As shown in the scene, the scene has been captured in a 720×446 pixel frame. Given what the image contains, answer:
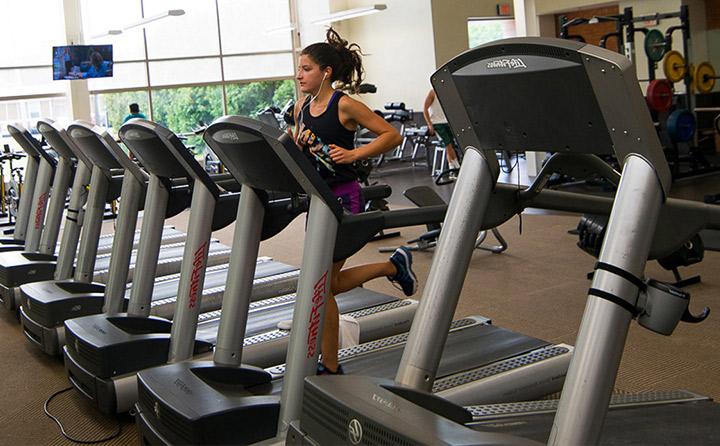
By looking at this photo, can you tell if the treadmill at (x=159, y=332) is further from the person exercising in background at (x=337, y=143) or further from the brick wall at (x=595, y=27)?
the brick wall at (x=595, y=27)

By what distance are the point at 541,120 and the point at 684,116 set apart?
7683 mm

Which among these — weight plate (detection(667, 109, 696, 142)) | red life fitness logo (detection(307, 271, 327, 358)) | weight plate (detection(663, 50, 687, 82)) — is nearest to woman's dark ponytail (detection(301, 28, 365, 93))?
red life fitness logo (detection(307, 271, 327, 358))

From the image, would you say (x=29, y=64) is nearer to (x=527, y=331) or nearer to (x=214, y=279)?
(x=214, y=279)

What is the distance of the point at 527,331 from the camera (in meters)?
4.19

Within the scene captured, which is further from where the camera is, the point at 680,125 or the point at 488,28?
the point at 488,28

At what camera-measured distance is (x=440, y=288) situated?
219cm

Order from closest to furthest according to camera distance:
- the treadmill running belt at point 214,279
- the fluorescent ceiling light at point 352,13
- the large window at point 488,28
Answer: the treadmill running belt at point 214,279 → the fluorescent ceiling light at point 352,13 → the large window at point 488,28

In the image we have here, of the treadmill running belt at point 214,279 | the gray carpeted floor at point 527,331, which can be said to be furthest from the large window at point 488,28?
the treadmill running belt at point 214,279

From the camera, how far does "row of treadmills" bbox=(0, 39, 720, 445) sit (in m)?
1.74

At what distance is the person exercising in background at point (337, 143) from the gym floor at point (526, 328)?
986mm

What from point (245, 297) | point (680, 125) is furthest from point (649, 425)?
point (680, 125)

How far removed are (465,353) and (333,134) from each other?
1046mm

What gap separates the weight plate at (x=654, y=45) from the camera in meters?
9.19

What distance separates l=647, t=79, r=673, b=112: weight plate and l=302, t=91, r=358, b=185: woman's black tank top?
6.13 metres
